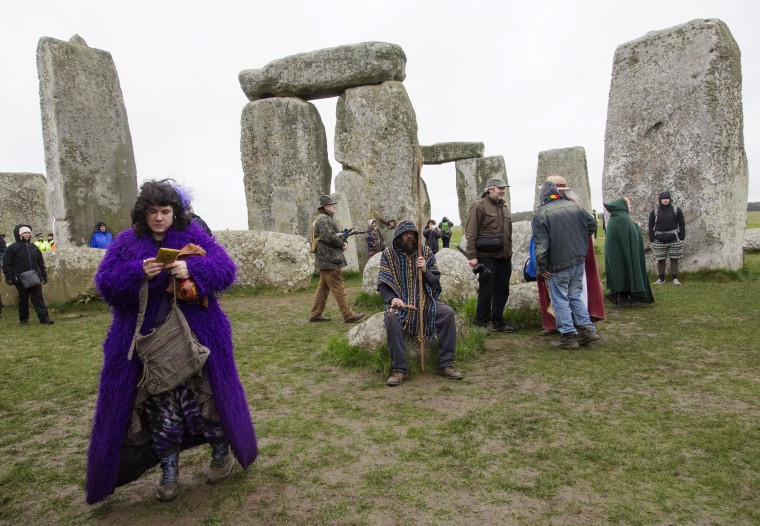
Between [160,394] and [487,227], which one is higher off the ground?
[487,227]

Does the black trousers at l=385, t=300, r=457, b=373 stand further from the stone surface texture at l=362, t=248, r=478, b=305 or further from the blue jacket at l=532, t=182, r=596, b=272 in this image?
the stone surface texture at l=362, t=248, r=478, b=305

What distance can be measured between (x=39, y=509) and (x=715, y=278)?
30.5ft

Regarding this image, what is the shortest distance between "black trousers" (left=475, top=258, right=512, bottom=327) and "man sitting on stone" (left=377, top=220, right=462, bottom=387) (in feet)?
4.81

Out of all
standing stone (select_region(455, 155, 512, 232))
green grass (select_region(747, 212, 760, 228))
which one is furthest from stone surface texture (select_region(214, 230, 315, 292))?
green grass (select_region(747, 212, 760, 228))

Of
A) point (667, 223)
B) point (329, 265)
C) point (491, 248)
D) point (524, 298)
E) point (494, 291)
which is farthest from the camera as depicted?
point (667, 223)

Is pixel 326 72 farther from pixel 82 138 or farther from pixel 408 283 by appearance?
pixel 408 283

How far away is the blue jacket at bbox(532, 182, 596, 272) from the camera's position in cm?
535

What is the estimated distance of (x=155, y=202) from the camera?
2.75 meters

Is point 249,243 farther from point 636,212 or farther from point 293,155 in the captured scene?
point 636,212

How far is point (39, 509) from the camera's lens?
106 inches

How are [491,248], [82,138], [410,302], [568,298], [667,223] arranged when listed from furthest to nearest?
[82,138]
[667,223]
[491,248]
[568,298]
[410,302]

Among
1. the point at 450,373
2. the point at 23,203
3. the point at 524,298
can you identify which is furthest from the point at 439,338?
the point at 23,203

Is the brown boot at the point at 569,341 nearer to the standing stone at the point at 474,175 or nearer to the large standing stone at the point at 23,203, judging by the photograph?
the standing stone at the point at 474,175

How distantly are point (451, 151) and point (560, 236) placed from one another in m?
15.3
